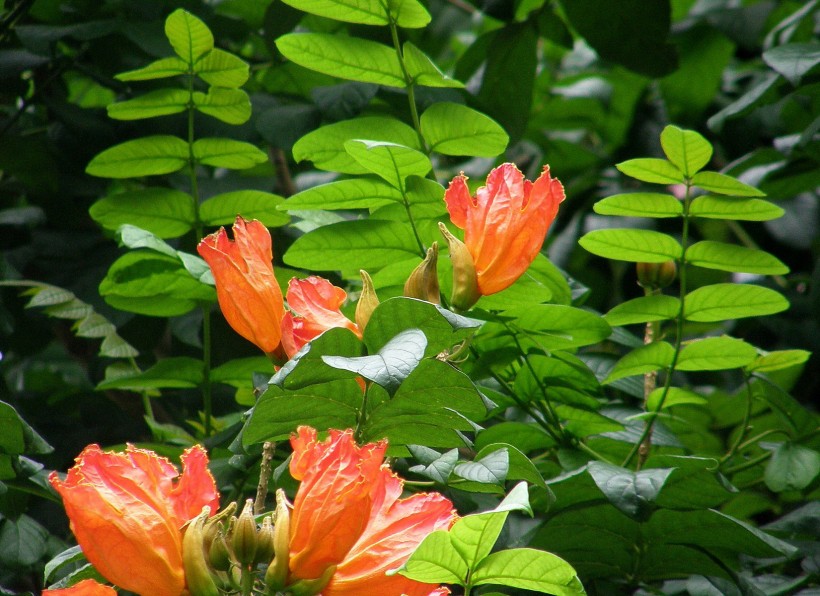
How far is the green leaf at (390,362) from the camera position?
0.74m

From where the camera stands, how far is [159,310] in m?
1.37

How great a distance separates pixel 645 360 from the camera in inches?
48.9

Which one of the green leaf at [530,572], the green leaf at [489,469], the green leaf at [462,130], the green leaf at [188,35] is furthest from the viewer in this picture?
the green leaf at [188,35]

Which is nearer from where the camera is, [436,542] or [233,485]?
[436,542]

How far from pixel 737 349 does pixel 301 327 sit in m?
0.57

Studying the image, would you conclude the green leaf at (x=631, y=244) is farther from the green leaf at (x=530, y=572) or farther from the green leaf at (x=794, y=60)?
the green leaf at (x=530, y=572)

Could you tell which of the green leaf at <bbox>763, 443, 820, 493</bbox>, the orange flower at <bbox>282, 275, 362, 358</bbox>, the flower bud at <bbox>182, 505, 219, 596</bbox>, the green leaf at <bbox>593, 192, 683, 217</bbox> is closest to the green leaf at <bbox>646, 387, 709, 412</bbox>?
the green leaf at <bbox>763, 443, 820, 493</bbox>

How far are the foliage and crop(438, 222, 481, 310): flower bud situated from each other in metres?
0.07

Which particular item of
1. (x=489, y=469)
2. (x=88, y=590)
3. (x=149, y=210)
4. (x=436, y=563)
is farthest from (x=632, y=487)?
(x=149, y=210)

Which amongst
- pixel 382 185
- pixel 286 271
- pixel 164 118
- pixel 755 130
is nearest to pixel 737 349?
pixel 382 185

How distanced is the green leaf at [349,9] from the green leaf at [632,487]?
0.62m

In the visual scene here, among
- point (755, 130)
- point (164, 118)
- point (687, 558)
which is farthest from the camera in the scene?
point (755, 130)

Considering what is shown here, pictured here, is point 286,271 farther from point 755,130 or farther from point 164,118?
point 755,130

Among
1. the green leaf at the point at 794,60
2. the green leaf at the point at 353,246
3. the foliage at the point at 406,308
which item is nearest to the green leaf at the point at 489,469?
the foliage at the point at 406,308
